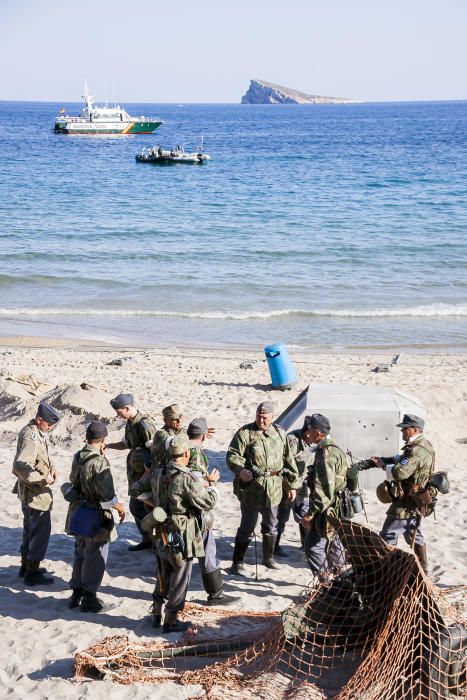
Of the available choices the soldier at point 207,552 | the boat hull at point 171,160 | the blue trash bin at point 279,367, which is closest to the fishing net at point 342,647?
the soldier at point 207,552

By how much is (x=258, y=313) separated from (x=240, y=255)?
749 centimetres

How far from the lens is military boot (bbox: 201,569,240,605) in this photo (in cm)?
695

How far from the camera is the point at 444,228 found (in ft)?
109

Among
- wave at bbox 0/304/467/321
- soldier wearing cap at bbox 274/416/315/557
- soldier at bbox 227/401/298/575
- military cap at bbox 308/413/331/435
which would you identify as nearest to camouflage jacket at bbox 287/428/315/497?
soldier wearing cap at bbox 274/416/315/557

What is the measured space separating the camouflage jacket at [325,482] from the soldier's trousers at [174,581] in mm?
1079

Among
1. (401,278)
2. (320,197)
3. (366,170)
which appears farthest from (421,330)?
(366,170)

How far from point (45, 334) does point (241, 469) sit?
499 inches

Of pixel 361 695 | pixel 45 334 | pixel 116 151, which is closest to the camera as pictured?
pixel 361 695

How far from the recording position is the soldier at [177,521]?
6.30 metres

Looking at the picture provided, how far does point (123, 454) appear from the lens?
35.4 feet

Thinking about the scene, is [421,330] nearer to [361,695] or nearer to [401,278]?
[401,278]

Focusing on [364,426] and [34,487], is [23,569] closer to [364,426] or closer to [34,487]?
[34,487]

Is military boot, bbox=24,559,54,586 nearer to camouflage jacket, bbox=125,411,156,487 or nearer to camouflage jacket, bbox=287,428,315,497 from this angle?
camouflage jacket, bbox=125,411,156,487

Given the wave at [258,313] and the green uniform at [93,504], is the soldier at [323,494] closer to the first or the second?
the green uniform at [93,504]
